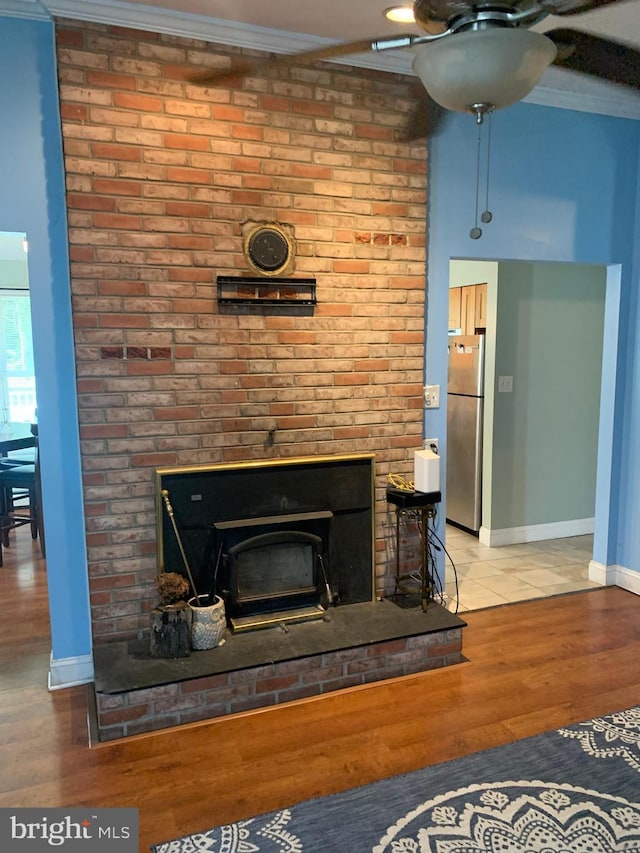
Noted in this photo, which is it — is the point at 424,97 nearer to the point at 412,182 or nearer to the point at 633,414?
the point at 412,182

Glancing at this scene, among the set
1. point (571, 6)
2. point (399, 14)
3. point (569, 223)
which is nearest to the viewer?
point (571, 6)

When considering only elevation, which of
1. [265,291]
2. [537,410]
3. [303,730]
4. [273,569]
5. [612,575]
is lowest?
[303,730]

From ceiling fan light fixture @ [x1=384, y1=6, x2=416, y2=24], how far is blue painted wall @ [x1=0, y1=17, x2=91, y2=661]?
1.29m

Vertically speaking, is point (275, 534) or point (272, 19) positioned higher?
point (272, 19)

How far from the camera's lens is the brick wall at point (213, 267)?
8.21 ft

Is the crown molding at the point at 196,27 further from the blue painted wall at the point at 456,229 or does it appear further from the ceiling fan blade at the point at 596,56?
the ceiling fan blade at the point at 596,56

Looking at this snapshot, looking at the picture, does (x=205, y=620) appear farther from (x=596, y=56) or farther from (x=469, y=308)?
(x=469, y=308)

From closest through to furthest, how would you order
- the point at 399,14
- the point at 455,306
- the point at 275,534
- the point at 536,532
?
the point at 399,14 → the point at 275,534 → the point at 536,532 → the point at 455,306

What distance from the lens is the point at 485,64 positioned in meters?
1.26

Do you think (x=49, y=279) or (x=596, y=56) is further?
(x=49, y=279)

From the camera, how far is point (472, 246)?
3203 mm

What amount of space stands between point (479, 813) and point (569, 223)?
9.49 ft

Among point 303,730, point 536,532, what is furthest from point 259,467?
point 536,532

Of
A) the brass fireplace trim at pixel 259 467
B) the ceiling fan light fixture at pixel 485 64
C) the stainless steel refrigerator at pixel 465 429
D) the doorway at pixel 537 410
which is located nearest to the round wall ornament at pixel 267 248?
the brass fireplace trim at pixel 259 467
